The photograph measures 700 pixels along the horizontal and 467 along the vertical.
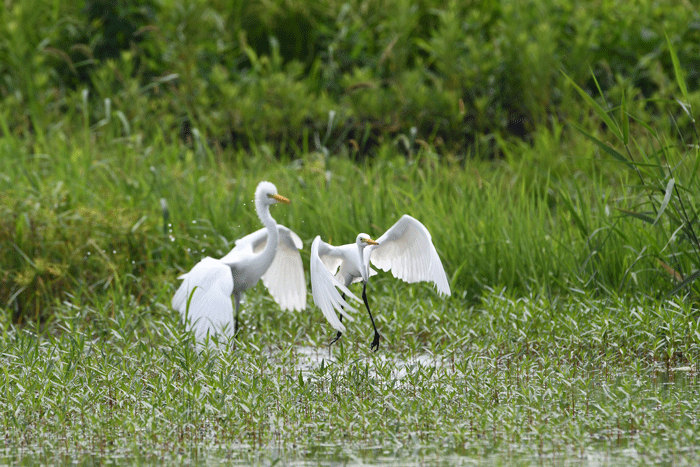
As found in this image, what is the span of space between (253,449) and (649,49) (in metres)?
7.89

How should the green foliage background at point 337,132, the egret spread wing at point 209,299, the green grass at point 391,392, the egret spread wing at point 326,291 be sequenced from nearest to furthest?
the green grass at point 391,392 < the egret spread wing at point 326,291 < the egret spread wing at point 209,299 < the green foliage background at point 337,132

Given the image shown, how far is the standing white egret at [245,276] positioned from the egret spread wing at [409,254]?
1.88 ft

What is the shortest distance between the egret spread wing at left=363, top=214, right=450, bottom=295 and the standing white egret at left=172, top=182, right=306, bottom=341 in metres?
0.57

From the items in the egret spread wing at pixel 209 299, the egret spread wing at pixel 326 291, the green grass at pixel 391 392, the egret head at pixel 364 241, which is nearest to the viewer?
the green grass at pixel 391 392

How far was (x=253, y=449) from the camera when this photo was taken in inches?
140

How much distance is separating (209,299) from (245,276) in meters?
0.34

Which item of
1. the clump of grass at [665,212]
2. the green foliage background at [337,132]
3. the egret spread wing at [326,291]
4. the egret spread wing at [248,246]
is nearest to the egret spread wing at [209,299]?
the egret spread wing at [248,246]

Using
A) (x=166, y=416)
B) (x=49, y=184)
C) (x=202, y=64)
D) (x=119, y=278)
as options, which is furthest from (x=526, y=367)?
(x=202, y=64)

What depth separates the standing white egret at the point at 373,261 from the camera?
4.22 meters

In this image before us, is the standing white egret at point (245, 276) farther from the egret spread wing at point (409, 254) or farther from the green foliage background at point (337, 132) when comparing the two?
the green foliage background at point (337, 132)

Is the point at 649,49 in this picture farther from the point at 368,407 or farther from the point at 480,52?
the point at 368,407

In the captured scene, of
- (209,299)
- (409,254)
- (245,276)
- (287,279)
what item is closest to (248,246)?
(245,276)

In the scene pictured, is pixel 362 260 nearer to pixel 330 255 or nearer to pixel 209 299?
pixel 330 255

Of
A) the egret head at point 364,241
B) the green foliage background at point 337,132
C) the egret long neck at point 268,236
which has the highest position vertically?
the egret head at point 364,241
